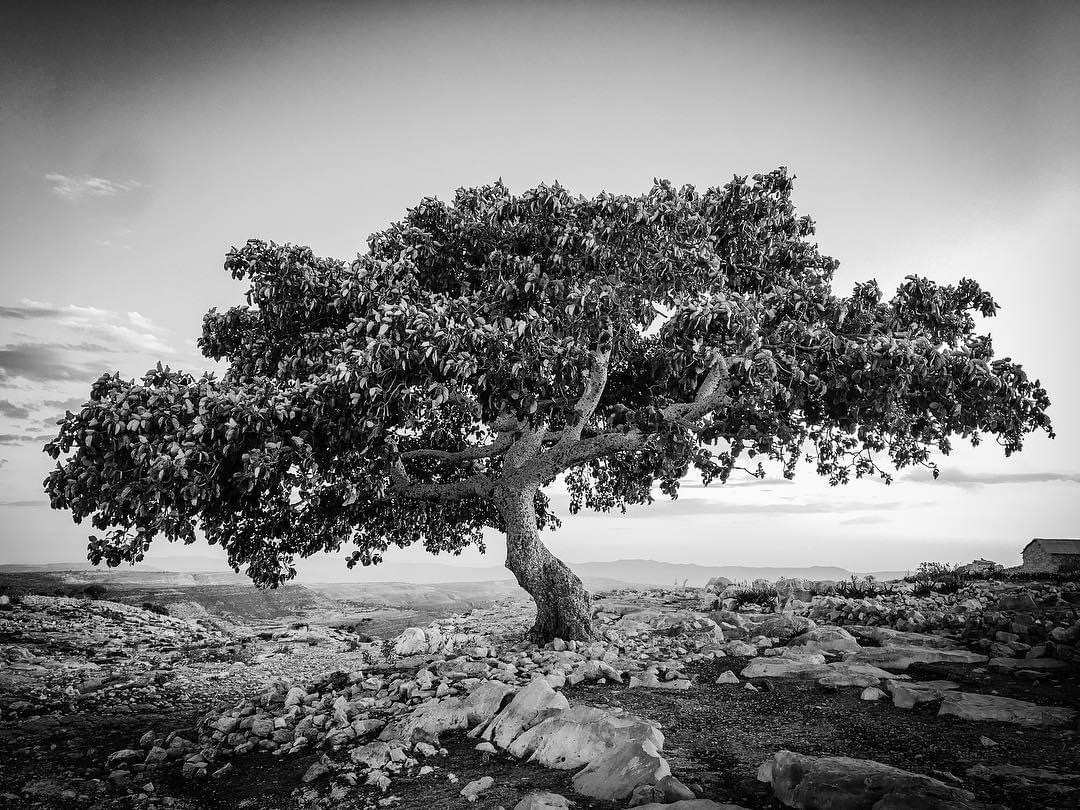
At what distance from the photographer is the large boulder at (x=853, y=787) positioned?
399cm

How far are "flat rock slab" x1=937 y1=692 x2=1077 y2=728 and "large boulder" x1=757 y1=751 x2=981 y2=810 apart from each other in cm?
304

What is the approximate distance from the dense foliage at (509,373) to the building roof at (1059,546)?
2411cm

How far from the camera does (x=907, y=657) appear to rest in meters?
9.79

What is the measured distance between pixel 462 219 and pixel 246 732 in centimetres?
1034

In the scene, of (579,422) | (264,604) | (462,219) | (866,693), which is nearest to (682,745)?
(866,693)

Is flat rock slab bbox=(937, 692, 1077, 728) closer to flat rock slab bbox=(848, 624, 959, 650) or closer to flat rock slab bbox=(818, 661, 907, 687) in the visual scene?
flat rock slab bbox=(818, 661, 907, 687)

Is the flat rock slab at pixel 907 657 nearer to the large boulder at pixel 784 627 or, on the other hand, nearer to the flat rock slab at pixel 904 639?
the flat rock slab at pixel 904 639

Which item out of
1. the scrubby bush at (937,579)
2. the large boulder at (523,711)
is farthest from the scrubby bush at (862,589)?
the large boulder at (523,711)

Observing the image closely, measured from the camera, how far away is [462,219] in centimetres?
1309

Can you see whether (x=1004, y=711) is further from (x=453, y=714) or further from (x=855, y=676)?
(x=453, y=714)

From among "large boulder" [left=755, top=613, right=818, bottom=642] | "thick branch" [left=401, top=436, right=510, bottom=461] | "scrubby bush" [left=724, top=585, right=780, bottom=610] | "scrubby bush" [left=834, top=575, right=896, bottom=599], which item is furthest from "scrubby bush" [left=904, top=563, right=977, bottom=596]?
"thick branch" [left=401, top=436, right=510, bottom=461]

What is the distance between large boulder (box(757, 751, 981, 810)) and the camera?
3.99 meters

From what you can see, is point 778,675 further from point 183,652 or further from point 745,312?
point 183,652

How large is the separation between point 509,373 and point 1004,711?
8.01 meters
